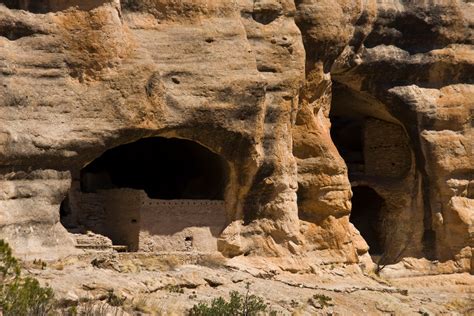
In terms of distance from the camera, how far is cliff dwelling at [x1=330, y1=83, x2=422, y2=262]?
2892 cm

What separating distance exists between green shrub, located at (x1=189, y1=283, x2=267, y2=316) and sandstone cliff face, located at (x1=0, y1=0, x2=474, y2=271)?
2.57m

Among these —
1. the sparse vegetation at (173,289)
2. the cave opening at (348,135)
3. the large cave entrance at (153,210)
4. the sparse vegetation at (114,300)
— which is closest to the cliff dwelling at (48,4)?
the large cave entrance at (153,210)

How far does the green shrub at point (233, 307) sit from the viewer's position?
2041cm

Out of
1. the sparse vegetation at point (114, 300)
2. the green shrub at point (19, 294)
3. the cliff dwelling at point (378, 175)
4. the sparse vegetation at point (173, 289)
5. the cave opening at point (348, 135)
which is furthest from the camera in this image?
the cave opening at point (348, 135)

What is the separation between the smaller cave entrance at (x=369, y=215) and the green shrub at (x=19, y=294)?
39.9 ft

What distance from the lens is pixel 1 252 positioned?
18.7 m

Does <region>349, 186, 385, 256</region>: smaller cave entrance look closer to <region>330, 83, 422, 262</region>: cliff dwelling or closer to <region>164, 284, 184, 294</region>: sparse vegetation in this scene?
<region>330, 83, 422, 262</region>: cliff dwelling

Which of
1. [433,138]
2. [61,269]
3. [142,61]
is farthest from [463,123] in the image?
[61,269]

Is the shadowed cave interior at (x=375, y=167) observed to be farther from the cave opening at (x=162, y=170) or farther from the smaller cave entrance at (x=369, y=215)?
the cave opening at (x=162, y=170)

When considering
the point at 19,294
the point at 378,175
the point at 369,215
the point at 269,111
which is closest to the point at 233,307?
the point at 19,294

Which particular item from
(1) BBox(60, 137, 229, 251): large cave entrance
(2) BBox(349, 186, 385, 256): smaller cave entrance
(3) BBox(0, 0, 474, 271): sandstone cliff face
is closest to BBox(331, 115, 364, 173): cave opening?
(3) BBox(0, 0, 474, 271): sandstone cliff face

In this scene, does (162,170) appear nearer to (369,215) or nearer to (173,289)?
(369,215)

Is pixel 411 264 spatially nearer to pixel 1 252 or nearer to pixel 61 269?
pixel 61 269

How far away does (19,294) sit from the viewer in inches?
709
